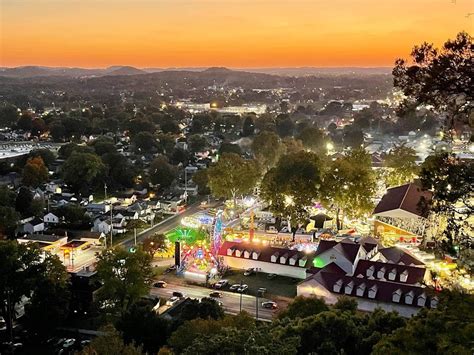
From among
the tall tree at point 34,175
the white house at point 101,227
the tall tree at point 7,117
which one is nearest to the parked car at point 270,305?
the white house at point 101,227

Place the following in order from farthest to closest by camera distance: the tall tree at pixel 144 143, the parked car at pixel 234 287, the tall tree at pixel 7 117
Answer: the tall tree at pixel 7 117 → the tall tree at pixel 144 143 → the parked car at pixel 234 287

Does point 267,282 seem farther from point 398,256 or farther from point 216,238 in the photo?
point 398,256

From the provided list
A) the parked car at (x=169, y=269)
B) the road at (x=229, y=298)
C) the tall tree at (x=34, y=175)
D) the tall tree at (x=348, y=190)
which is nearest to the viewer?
the road at (x=229, y=298)

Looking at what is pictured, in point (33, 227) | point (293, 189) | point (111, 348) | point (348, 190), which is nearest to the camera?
point (111, 348)

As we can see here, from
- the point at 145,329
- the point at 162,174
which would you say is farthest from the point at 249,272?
the point at 162,174

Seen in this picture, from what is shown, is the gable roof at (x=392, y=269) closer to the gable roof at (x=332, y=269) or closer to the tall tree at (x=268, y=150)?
the gable roof at (x=332, y=269)

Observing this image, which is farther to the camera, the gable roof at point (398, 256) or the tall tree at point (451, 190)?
the gable roof at point (398, 256)
